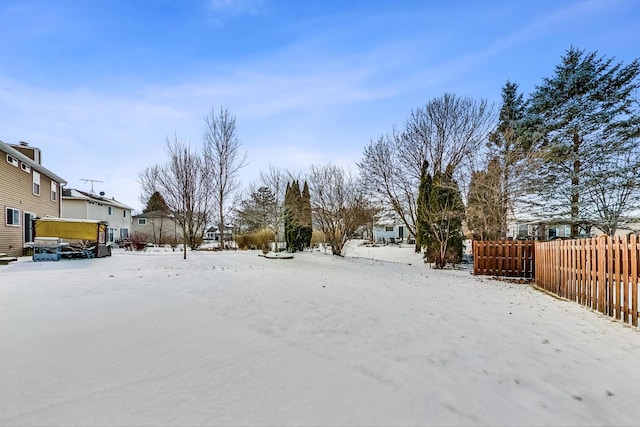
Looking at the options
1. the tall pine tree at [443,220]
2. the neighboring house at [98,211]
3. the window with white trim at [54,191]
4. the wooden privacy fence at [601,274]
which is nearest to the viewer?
the wooden privacy fence at [601,274]

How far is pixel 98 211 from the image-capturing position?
2964cm

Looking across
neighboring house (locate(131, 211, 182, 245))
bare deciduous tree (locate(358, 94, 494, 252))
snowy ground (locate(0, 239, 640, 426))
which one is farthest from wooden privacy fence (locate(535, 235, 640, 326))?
neighboring house (locate(131, 211, 182, 245))

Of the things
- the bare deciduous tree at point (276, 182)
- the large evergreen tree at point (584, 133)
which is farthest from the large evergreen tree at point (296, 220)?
the large evergreen tree at point (584, 133)

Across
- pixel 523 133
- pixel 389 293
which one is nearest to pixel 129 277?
pixel 389 293

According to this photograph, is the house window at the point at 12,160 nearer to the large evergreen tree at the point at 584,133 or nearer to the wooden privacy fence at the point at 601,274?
the wooden privacy fence at the point at 601,274

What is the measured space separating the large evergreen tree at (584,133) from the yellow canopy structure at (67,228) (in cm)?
1946

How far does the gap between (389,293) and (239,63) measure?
918 cm

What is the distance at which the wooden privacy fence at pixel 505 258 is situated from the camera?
10.6 meters

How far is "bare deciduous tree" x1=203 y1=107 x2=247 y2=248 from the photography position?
20.3m

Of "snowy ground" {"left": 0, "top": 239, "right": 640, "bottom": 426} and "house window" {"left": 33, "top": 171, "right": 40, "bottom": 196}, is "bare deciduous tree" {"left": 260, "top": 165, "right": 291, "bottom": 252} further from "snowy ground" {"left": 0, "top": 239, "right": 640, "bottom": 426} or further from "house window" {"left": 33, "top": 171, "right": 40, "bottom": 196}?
"snowy ground" {"left": 0, "top": 239, "right": 640, "bottom": 426}

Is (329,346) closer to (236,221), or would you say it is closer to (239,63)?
(239,63)

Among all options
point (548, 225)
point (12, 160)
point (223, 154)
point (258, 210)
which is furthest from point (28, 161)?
point (548, 225)

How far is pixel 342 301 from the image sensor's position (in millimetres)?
5230

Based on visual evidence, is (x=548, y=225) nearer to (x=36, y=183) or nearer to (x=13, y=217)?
(x=13, y=217)
